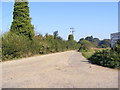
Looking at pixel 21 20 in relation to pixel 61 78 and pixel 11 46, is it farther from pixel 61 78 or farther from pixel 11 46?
pixel 61 78

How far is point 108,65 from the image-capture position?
43.5 ft

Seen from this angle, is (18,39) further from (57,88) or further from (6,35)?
(57,88)

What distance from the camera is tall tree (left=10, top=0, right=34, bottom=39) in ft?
97.9

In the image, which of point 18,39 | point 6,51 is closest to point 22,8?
point 18,39

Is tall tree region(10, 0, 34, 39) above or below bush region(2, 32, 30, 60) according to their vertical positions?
above

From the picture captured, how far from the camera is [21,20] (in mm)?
30188

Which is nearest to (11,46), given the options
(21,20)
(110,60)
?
(21,20)

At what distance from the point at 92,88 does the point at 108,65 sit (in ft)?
22.5

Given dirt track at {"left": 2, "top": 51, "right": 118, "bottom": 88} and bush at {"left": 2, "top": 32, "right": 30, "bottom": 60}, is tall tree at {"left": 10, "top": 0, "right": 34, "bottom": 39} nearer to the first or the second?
bush at {"left": 2, "top": 32, "right": 30, "bottom": 60}

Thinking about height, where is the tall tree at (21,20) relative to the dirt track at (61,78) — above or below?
above

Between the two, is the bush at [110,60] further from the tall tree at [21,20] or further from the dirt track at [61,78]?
the tall tree at [21,20]

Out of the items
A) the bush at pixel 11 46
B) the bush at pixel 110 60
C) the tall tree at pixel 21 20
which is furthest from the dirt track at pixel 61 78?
the tall tree at pixel 21 20

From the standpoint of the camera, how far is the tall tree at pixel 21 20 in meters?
29.8

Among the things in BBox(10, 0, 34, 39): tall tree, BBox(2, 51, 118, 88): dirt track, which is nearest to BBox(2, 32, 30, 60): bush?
BBox(10, 0, 34, 39): tall tree
